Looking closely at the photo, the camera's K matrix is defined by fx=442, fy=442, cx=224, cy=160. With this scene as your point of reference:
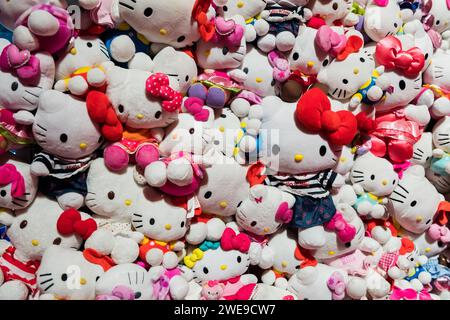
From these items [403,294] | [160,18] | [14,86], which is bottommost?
[403,294]

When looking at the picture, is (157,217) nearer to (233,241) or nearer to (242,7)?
(233,241)

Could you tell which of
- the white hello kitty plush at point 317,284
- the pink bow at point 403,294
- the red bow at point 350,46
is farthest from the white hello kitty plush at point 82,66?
the pink bow at point 403,294

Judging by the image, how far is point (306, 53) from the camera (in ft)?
3.41

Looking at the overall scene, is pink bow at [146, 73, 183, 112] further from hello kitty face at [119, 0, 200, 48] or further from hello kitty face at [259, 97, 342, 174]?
hello kitty face at [259, 97, 342, 174]

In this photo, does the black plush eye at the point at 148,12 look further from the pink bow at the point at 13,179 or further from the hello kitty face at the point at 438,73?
the hello kitty face at the point at 438,73

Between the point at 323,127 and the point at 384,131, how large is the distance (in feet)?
0.76

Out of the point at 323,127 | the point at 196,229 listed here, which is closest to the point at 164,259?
the point at 196,229

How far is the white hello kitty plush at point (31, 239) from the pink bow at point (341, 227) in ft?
1.80

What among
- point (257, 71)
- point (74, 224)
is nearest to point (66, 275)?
point (74, 224)

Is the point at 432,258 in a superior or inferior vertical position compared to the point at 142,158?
inferior

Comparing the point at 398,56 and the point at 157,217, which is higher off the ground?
the point at 398,56

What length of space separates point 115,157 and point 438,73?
0.87m

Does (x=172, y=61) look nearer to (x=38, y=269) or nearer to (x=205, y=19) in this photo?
(x=205, y=19)

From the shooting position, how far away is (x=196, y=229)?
996mm
